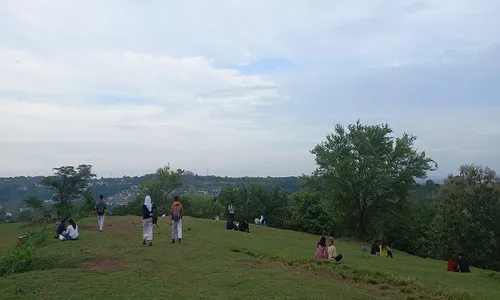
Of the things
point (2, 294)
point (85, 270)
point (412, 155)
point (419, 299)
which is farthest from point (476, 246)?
point (2, 294)

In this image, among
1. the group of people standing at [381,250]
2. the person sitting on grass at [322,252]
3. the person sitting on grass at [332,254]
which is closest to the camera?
the person sitting on grass at [332,254]

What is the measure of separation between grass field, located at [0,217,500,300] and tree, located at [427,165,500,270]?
16798 mm

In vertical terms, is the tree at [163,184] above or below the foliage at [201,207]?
above

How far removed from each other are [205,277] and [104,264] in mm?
4015

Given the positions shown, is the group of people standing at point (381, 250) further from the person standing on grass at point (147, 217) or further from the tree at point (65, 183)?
the tree at point (65, 183)

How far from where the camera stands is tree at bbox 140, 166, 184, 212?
69.7 meters

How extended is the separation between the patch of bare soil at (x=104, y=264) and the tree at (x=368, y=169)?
94.4 ft

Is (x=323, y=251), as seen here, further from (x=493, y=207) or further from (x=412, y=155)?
(x=412, y=155)

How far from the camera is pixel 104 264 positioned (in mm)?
15164

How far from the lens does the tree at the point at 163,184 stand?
229ft

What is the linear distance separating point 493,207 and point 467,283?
2127 centimetres

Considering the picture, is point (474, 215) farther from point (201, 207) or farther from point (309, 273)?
point (201, 207)

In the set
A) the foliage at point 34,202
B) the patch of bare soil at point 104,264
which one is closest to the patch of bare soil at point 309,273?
the patch of bare soil at point 104,264

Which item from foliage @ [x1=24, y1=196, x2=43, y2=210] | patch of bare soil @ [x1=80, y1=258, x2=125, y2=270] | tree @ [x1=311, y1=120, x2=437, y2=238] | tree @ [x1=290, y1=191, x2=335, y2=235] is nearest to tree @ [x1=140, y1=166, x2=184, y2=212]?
foliage @ [x1=24, y1=196, x2=43, y2=210]
